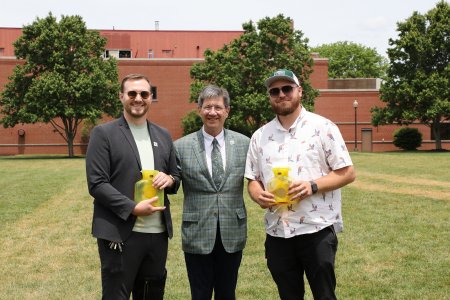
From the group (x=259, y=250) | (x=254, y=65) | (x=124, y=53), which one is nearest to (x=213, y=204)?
(x=259, y=250)

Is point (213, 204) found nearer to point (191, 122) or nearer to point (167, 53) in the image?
point (191, 122)

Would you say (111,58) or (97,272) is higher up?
(111,58)

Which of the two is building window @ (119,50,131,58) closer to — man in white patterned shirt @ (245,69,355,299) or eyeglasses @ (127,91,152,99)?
eyeglasses @ (127,91,152,99)

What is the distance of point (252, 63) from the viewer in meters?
40.2

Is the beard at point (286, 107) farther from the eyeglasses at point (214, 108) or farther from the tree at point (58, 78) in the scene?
the tree at point (58, 78)

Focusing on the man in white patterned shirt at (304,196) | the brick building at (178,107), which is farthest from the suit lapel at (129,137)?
the brick building at (178,107)

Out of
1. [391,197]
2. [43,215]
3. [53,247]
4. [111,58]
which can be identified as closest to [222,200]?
[53,247]

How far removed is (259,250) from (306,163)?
4.55 metres

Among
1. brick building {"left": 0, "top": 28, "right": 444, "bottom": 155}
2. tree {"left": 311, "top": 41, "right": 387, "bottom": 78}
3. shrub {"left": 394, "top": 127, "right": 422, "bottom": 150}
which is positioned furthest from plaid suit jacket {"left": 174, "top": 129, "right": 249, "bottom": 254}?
tree {"left": 311, "top": 41, "right": 387, "bottom": 78}

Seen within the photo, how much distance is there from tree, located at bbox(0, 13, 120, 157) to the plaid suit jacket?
34347mm

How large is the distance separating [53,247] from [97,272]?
6.15 ft

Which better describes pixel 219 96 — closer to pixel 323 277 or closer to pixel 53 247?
pixel 323 277

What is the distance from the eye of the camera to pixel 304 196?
399 centimetres

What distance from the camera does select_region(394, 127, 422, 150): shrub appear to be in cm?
4644
